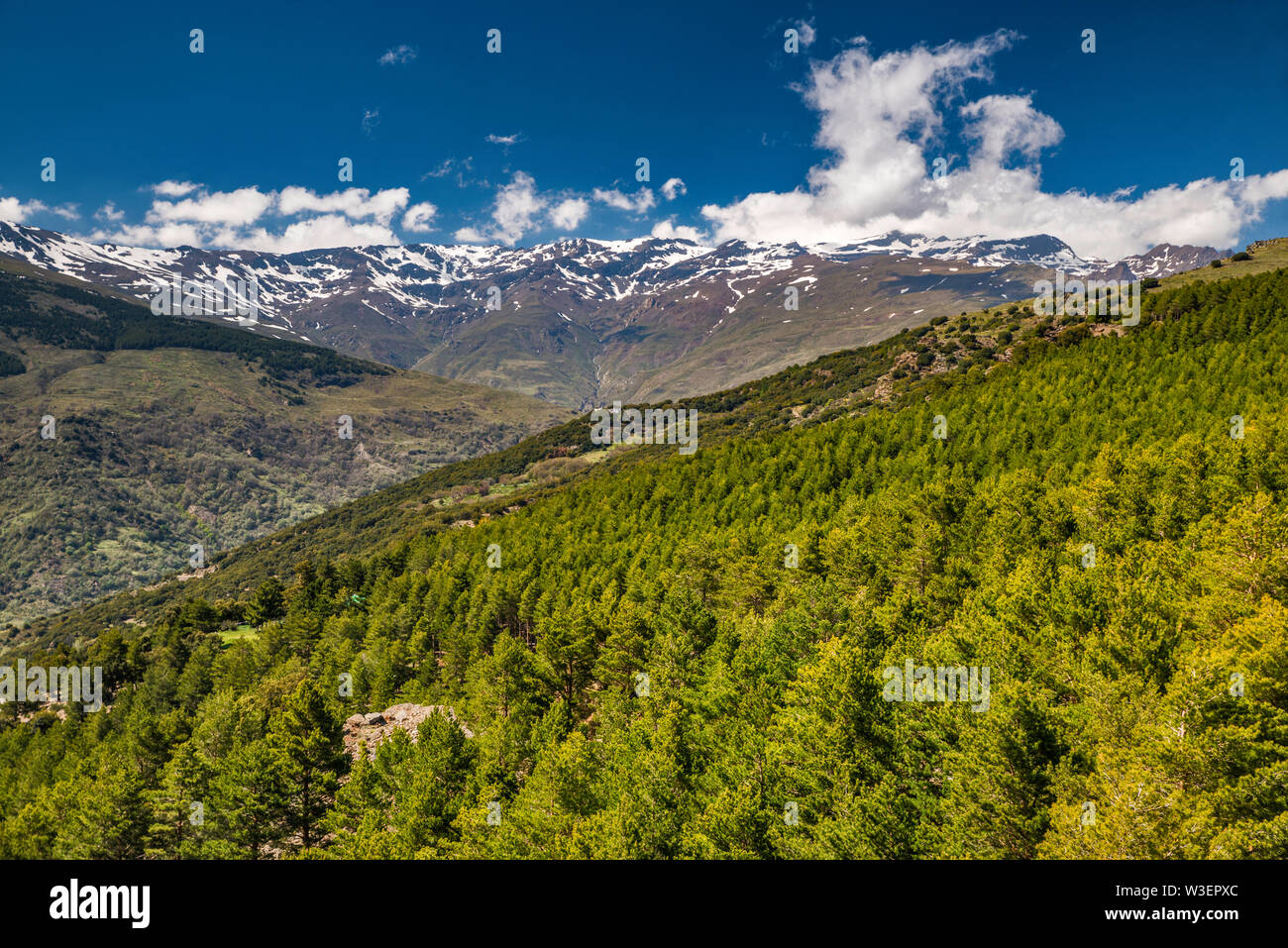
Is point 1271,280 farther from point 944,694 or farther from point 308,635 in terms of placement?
point 308,635

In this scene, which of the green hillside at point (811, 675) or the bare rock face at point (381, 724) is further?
the bare rock face at point (381, 724)

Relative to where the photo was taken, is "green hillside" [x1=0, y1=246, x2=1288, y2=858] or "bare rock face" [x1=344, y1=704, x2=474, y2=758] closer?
"green hillside" [x1=0, y1=246, x2=1288, y2=858]

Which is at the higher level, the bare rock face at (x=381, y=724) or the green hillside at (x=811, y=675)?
the green hillside at (x=811, y=675)

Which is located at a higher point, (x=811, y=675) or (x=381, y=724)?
(x=811, y=675)

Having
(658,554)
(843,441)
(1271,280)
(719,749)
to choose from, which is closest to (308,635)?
(658,554)

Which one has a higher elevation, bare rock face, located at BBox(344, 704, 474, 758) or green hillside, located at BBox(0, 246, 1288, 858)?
green hillside, located at BBox(0, 246, 1288, 858)

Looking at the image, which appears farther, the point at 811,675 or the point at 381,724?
the point at 381,724
